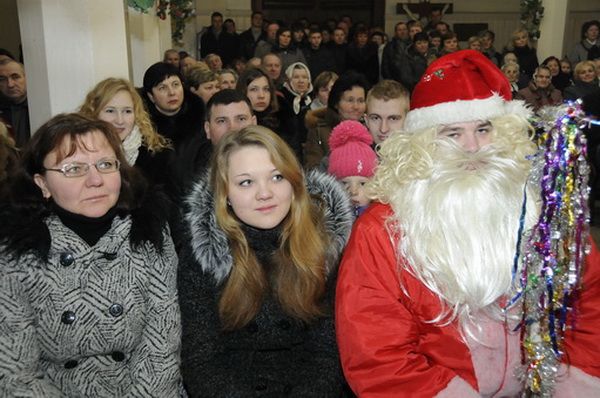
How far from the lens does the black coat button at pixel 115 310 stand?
7.54ft

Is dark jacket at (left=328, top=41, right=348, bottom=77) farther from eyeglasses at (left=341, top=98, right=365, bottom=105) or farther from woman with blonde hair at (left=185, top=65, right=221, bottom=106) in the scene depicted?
eyeglasses at (left=341, top=98, right=365, bottom=105)

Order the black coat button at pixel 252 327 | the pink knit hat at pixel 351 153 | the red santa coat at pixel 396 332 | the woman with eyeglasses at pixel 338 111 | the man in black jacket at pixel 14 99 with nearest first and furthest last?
1. the red santa coat at pixel 396 332
2. the black coat button at pixel 252 327
3. the pink knit hat at pixel 351 153
4. the woman with eyeglasses at pixel 338 111
5. the man in black jacket at pixel 14 99

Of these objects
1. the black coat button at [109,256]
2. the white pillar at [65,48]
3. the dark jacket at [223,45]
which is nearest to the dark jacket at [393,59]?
the dark jacket at [223,45]

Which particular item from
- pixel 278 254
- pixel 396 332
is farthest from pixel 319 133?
pixel 396 332

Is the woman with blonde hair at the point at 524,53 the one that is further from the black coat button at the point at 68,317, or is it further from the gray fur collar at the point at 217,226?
the black coat button at the point at 68,317

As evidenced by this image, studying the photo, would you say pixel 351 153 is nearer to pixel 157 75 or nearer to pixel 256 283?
pixel 256 283

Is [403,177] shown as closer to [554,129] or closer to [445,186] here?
[445,186]

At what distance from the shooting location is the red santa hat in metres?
2.30

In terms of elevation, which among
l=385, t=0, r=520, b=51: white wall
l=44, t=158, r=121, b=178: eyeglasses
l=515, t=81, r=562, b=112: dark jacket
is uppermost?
l=385, t=0, r=520, b=51: white wall

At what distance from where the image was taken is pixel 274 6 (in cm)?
1556

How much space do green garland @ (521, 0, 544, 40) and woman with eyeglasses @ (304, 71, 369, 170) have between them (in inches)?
324

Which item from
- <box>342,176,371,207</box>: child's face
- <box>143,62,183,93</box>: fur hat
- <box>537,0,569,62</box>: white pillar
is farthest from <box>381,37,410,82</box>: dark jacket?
<box>342,176,371,207</box>: child's face

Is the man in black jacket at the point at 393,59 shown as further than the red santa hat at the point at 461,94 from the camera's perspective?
Yes

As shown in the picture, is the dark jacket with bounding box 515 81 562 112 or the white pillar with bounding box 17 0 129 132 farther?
the dark jacket with bounding box 515 81 562 112
